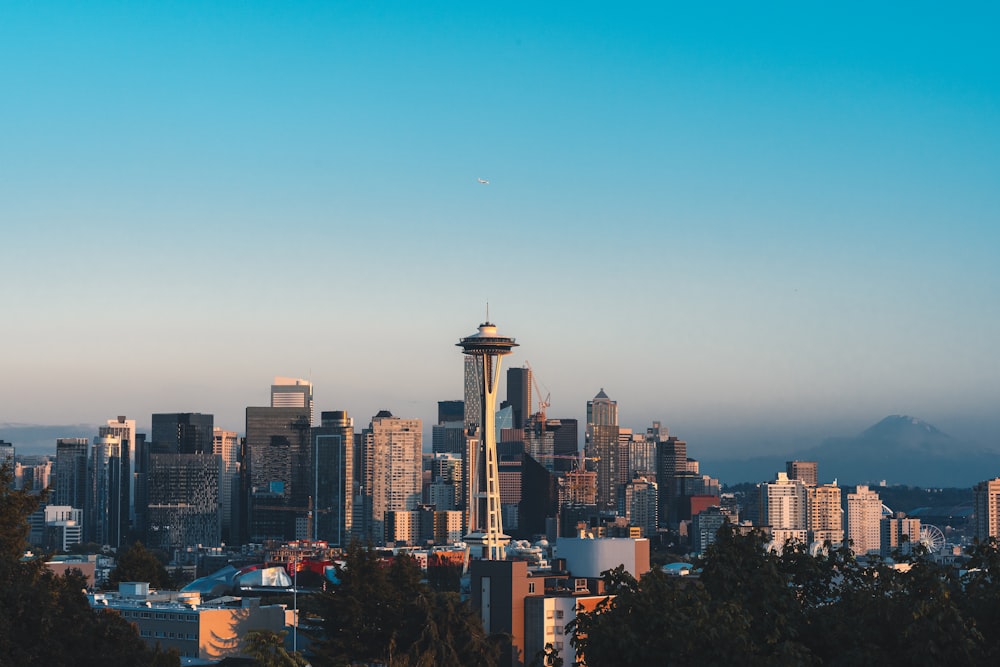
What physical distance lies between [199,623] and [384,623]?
506 inches

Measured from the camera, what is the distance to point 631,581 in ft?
86.4

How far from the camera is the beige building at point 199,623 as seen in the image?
72000mm

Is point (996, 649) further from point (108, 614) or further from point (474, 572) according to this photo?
point (474, 572)

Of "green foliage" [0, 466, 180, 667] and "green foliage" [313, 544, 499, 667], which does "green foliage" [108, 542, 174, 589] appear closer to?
"green foliage" [313, 544, 499, 667]

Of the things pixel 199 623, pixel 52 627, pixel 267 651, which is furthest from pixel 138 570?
pixel 52 627

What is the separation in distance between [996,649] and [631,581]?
6.20m

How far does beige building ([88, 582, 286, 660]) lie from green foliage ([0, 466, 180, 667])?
130ft

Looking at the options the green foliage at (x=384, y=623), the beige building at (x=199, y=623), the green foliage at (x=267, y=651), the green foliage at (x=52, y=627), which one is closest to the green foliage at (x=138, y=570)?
the beige building at (x=199, y=623)

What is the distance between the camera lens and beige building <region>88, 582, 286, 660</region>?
72.0 metres

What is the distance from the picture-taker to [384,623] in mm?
63656

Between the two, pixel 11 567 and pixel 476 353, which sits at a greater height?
pixel 476 353

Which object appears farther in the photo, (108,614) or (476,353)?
(476,353)

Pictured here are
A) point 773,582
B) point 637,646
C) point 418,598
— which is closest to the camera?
point 637,646

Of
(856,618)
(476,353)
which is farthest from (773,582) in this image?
(476,353)
